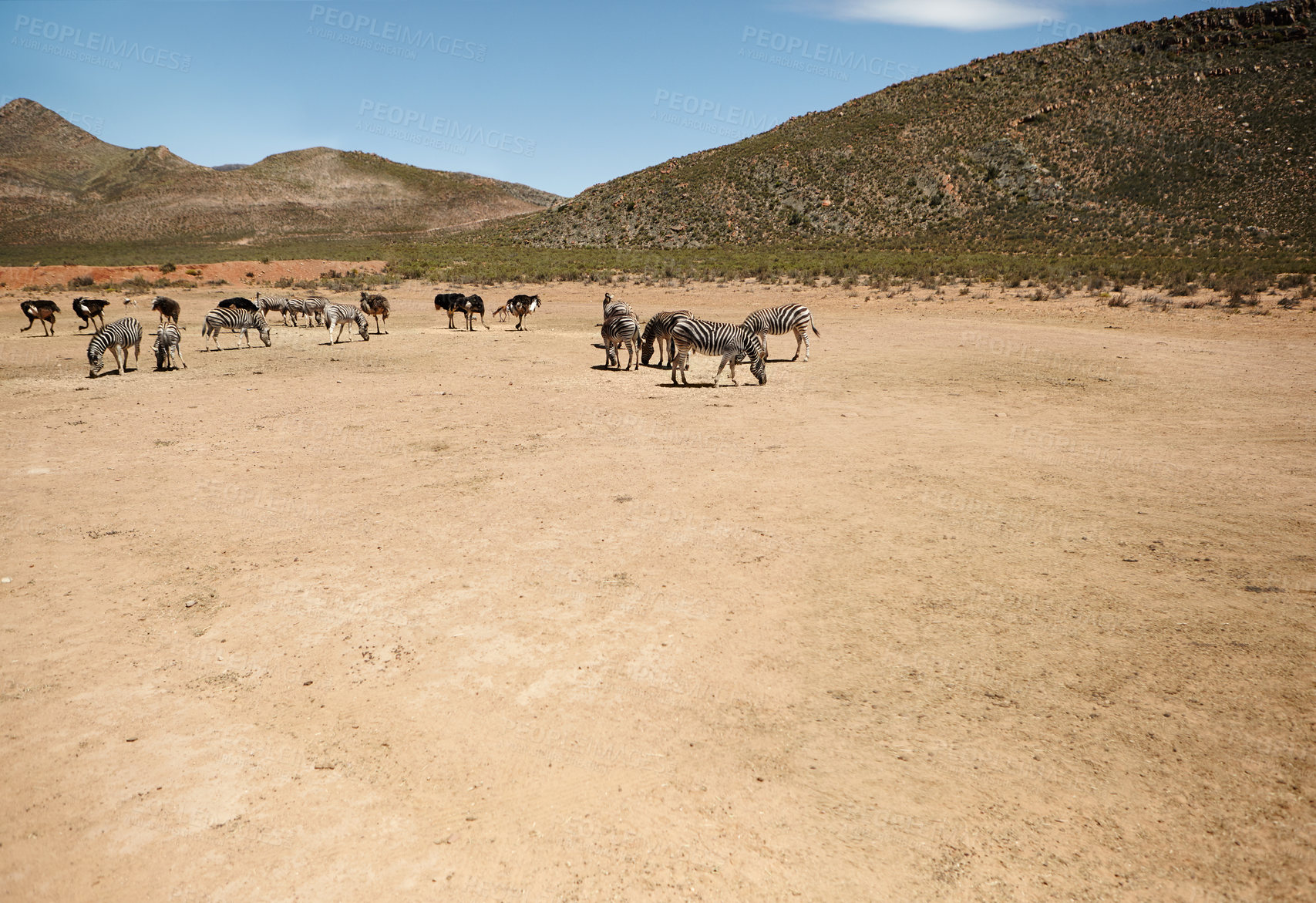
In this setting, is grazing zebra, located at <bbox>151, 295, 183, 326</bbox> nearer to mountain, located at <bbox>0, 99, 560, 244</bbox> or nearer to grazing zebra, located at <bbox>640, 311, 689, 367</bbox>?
grazing zebra, located at <bbox>640, 311, 689, 367</bbox>

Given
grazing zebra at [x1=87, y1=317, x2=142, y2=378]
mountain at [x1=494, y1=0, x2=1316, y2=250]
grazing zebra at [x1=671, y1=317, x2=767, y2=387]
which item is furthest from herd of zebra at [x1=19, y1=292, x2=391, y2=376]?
mountain at [x1=494, y1=0, x2=1316, y2=250]

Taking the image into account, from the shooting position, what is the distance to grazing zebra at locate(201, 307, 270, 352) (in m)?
23.8

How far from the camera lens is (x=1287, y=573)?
7.60 metres

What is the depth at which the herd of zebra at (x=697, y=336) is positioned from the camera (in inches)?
685

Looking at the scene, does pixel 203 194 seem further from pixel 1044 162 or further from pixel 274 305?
pixel 1044 162

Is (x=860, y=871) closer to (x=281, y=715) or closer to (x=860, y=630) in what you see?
(x=860, y=630)

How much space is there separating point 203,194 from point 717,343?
13307 cm

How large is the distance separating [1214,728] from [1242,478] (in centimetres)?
698

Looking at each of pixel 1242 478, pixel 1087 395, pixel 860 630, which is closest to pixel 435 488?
pixel 860 630

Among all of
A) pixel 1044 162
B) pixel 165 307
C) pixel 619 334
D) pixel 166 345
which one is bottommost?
pixel 166 345

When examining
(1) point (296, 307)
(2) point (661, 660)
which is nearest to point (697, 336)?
(2) point (661, 660)

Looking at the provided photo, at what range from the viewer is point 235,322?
23906mm

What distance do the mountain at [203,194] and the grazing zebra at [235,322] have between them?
9075 cm

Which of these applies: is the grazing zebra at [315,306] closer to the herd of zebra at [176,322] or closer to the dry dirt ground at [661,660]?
the herd of zebra at [176,322]
